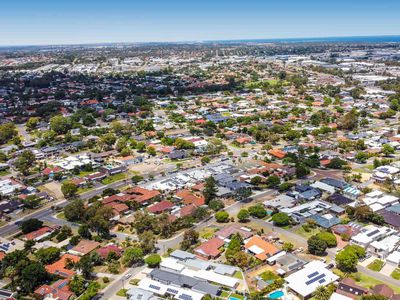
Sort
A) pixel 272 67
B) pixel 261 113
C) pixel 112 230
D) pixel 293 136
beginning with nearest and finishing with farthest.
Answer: pixel 112 230, pixel 293 136, pixel 261 113, pixel 272 67

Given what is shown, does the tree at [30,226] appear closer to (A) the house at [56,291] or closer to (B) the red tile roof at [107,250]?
(B) the red tile roof at [107,250]

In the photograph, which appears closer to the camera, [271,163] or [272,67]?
[271,163]

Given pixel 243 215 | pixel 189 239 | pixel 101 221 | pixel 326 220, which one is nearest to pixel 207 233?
pixel 189 239

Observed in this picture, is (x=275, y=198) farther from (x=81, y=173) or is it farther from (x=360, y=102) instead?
(x=360, y=102)

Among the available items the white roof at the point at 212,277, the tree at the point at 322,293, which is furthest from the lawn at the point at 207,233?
the tree at the point at 322,293

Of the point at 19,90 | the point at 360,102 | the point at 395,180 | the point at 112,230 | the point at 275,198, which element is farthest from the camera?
the point at 19,90

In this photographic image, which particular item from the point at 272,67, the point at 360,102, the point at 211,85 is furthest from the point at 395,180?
the point at 272,67
